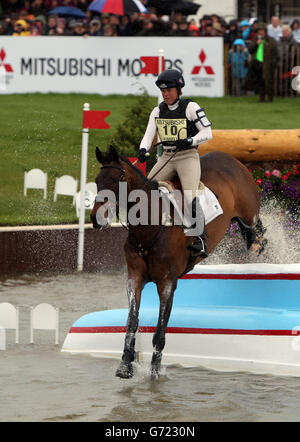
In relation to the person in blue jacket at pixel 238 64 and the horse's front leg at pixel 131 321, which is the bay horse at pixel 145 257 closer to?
the horse's front leg at pixel 131 321

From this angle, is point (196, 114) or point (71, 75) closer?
point (196, 114)

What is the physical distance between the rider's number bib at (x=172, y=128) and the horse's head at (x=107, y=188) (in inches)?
37.7

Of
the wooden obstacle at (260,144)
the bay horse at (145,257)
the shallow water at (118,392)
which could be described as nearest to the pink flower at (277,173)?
the wooden obstacle at (260,144)

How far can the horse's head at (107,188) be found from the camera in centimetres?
907

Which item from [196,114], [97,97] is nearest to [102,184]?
[196,114]

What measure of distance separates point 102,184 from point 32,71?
49.0 feet

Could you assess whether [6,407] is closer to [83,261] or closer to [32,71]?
[83,261]

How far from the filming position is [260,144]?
14078mm

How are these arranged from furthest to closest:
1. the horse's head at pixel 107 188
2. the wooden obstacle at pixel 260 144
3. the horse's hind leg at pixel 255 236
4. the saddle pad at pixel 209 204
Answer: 1. the wooden obstacle at pixel 260 144
2. the horse's hind leg at pixel 255 236
3. the saddle pad at pixel 209 204
4. the horse's head at pixel 107 188

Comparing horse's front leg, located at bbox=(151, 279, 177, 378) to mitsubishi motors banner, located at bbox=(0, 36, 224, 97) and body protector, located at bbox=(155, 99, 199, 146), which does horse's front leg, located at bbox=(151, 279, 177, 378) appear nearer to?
body protector, located at bbox=(155, 99, 199, 146)

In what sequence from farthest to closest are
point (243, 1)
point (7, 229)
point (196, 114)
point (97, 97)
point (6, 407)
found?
point (243, 1) → point (97, 97) → point (7, 229) → point (196, 114) → point (6, 407)

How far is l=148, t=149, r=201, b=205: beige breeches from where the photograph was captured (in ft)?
33.6

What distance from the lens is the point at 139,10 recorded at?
82.9ft

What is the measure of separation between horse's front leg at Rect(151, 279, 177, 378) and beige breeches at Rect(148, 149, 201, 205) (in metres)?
0.86
